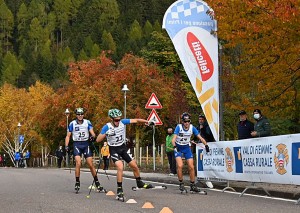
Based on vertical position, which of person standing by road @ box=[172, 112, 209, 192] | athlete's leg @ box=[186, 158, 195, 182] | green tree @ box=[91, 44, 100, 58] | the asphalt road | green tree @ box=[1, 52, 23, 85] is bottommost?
the asphalt road

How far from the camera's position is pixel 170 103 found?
1719 inches

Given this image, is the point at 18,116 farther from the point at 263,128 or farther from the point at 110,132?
the point at 110,132

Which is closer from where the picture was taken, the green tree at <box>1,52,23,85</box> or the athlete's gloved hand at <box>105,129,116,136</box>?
the athlete's gloved hand at <box>105,129,116,136</box>

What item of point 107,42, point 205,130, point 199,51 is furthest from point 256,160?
point 107,42

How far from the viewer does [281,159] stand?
1267 cm

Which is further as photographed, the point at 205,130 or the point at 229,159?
the point at 205,130

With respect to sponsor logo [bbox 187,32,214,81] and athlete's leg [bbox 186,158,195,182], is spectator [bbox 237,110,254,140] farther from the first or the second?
athlete's leg [bbox 186,158,195,182]

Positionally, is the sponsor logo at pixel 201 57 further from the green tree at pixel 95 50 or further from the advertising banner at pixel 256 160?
the green tree at pixel 95 50

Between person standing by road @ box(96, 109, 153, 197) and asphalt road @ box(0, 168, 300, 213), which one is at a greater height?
person standing by road @ box(96, 109, 153, 197)

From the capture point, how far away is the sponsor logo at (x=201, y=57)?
17219 millimetres

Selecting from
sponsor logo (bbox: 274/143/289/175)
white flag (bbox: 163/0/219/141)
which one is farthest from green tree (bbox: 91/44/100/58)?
sponsor logo (bbox: 274/143/289/175)

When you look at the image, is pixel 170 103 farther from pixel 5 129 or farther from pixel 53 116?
pixel 5 129

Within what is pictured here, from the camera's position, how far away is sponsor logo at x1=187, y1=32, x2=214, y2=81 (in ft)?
56.5

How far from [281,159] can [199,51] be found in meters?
5.46
